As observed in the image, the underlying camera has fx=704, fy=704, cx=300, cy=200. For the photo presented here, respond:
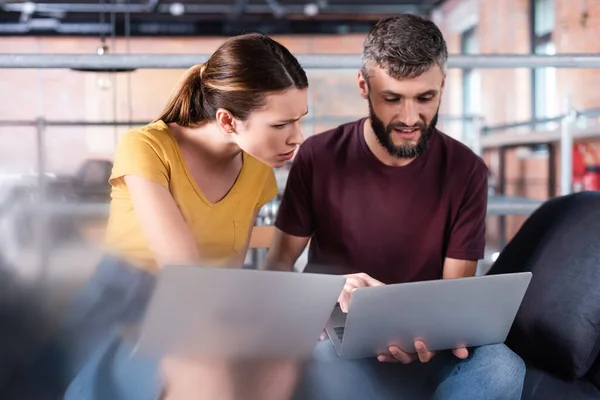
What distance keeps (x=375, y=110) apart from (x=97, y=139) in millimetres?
7195

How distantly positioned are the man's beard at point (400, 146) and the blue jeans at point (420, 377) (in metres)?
0.35

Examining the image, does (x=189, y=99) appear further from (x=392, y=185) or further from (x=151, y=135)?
(x=392, y=185)

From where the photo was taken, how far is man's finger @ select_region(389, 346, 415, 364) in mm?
956

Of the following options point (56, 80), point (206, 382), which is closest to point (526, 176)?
point (206, 382)

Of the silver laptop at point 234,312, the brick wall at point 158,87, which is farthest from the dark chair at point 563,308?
the brick wall at point 158,87

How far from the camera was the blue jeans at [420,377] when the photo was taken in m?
0.99

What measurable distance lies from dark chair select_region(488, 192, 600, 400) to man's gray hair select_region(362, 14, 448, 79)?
35cm

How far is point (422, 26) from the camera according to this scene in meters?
→ 1.17

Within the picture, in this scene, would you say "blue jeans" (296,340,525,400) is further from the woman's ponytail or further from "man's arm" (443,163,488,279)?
the woman's ponytail

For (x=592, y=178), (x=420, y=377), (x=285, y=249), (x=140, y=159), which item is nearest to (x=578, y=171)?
(x=592, y=178)

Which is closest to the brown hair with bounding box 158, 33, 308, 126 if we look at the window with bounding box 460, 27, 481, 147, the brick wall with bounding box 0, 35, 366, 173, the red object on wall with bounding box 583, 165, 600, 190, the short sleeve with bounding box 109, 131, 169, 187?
the short sleeve with bounding box 109, 131, 169, 187

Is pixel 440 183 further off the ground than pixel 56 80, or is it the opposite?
pixel 56 80

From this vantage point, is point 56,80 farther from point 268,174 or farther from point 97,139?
point 268,174

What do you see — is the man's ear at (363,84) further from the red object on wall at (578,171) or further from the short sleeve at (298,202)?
the red object on wall at (578,171)
